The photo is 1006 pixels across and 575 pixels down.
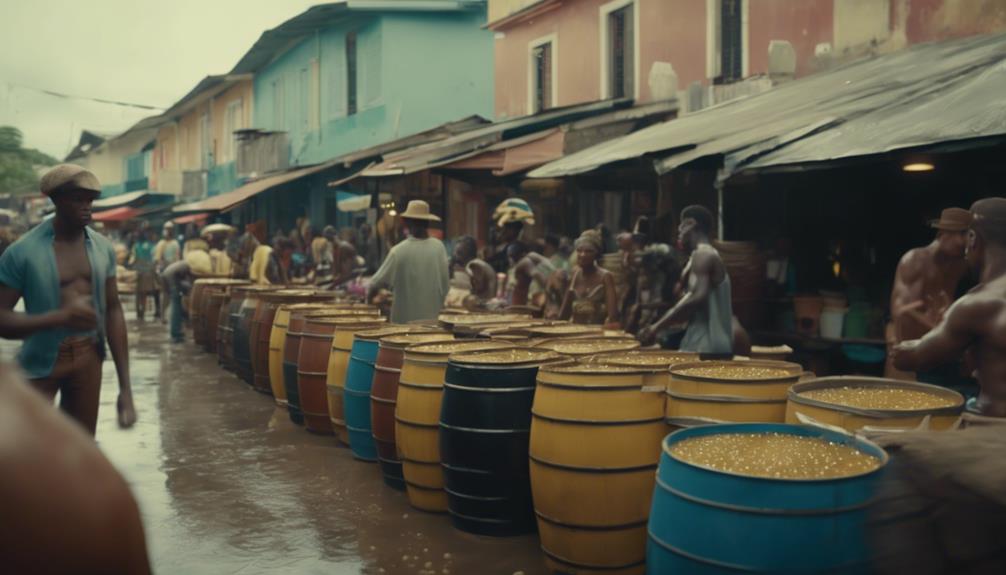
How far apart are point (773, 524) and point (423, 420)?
307cm

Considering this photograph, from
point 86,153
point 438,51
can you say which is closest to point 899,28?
point 438,51

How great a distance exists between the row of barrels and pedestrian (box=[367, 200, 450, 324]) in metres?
1.01

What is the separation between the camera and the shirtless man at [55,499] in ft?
4.66

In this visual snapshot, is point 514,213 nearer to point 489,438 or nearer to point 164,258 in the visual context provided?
point 489,438

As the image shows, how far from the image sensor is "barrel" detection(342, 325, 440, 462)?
269 inches

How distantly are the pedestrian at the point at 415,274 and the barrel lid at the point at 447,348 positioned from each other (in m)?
2.15

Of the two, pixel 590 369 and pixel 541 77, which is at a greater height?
pixel 541 77

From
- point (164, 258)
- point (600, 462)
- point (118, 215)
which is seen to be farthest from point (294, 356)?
point (118, 215)

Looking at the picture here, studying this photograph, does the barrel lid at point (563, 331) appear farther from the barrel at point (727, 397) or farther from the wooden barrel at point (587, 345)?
the barrel at point (727, 397)

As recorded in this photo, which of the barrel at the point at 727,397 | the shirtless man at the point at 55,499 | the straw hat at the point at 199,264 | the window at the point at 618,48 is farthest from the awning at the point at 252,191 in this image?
the shirtless man at the point at 55,499

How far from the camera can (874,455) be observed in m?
3.29

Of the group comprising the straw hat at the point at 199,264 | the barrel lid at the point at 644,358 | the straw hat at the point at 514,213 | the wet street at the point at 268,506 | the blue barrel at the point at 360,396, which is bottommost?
the wet street at the point at 268,506

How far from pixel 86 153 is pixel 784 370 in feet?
199

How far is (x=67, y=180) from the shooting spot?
4.73 m
